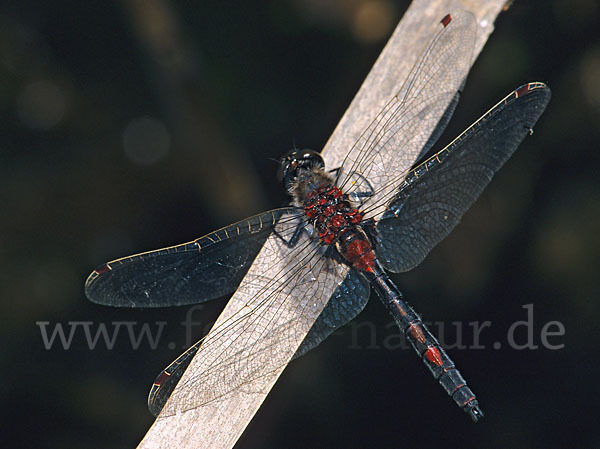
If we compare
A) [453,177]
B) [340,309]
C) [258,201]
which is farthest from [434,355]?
[258,201]

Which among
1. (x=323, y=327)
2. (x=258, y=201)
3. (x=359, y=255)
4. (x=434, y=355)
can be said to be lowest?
(x=434, y=355)

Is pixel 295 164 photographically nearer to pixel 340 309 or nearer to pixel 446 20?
pixel 340 309

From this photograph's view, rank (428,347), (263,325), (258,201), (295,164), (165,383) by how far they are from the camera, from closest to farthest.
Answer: (165,383)
(263,325)
(428,347)
(295,164)
(258,201)

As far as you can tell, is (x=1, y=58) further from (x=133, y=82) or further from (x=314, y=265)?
(x=314, y=265)

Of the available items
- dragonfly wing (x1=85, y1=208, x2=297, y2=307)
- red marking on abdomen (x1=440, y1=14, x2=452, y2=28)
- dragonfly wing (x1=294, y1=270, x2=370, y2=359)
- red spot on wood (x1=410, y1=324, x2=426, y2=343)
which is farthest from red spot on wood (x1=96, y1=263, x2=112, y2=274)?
red marking on abdomen (x1=440, y1=14, x2=452, y2=28)

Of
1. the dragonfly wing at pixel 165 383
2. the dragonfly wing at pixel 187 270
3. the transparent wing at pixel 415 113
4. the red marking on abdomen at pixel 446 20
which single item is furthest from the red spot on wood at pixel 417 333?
the red marking on abdomen at pixel 446 20

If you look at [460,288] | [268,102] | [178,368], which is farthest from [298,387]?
[268,102]
